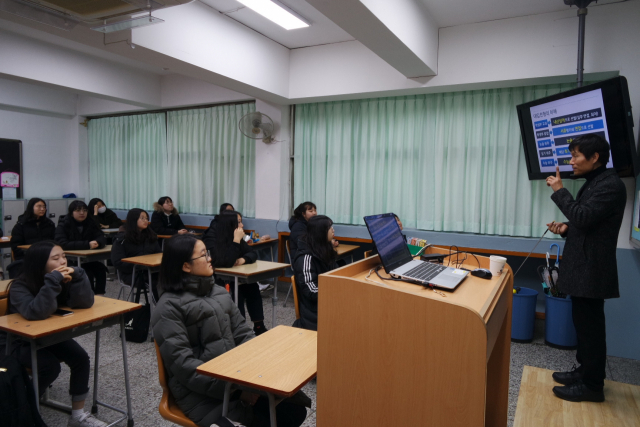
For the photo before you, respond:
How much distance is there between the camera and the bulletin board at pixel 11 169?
21.3 feet

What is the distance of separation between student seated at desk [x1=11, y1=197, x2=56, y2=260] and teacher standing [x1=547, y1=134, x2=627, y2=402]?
17.2 ft

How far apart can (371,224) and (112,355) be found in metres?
2.69

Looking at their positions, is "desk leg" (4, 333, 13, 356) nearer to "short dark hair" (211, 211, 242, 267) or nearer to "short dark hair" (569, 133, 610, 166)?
"short dark hair" (211, 211, 242, 267)

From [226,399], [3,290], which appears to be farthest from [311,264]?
[3,290]

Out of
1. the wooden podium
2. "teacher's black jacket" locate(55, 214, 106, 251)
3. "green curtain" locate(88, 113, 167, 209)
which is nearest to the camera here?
the wooden podium

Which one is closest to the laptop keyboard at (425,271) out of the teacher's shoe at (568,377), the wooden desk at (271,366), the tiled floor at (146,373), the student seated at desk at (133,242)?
the wooden desk at (271,366)

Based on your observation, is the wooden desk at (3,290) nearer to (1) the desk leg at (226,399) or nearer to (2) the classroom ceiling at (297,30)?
(1) the desk leg at (226,399)

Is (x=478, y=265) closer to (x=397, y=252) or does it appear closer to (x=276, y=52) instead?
(x=397, y=252)

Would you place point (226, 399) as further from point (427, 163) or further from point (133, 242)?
point (427, 163)

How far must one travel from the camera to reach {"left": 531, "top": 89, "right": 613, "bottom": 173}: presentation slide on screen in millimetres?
2982

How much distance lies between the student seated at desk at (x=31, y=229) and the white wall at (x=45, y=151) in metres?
2.61

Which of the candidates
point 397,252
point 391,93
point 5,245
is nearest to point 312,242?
point 397,252

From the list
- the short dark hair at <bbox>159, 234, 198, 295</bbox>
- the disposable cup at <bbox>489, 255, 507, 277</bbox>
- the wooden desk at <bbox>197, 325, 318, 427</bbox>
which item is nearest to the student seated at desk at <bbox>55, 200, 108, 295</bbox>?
the short dark hair at <bbox>159, 234, 198, 295</bbox>

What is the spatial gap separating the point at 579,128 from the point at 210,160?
475 cm
